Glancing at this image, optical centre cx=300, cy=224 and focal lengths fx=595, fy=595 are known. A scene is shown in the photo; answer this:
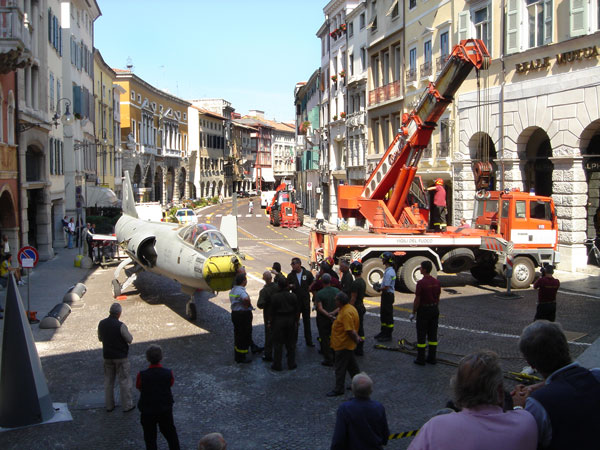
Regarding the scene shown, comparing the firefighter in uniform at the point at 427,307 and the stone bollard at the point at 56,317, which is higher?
the firefighter in uniform at the point at 427,307

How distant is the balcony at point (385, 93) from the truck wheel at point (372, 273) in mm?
18198

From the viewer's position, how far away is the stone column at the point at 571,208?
20828 mm

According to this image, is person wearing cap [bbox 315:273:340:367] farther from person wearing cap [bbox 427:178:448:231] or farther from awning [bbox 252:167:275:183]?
awning [bbox 252:167:275:183]

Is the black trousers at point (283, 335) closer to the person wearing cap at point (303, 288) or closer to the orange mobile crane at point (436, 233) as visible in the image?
the person wearing cap at point (303, 288)

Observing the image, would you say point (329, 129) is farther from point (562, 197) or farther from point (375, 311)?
point (375, 311)

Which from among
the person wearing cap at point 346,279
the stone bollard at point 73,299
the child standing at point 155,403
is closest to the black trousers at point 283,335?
the person wearing cap at point 346,279

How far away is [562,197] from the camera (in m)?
21.2

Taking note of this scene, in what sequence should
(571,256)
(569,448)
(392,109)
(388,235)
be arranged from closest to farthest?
(569,448)
(388,235)
(571,256)
(392,109)

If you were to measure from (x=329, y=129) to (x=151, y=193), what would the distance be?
29352mm

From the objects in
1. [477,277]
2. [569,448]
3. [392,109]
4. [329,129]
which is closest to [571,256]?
[477,277]

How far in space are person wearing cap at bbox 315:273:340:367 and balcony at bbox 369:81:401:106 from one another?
24.4m

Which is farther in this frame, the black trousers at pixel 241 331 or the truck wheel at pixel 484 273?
the truck wheel at pixel 484 273

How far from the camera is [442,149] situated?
1116 inches

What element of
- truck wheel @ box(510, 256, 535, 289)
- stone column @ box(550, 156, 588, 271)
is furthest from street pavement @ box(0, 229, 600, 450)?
stone column @ box(550, 156, 588, 271)
